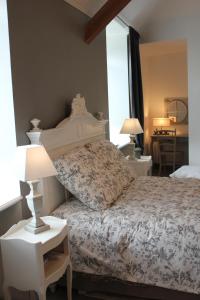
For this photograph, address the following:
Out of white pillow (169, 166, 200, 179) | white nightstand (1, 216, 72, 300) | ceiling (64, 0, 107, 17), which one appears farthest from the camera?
white pillow (169, 166, 200, 179)

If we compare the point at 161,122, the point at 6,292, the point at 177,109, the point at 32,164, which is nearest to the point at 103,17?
the point at 32,164

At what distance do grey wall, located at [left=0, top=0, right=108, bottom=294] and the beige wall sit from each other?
10.6 ft

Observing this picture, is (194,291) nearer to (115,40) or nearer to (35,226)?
(35,226)

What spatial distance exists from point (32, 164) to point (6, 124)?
18.9 inches

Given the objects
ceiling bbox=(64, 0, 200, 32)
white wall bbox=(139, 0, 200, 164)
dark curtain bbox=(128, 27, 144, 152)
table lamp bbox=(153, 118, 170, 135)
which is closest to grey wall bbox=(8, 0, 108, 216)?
ceiling bbox=(64, 0, 200, 32)

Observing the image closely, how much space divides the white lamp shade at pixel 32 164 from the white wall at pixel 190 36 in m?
3.68

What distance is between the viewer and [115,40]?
5.20 meters

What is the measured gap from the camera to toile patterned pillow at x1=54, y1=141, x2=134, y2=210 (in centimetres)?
256

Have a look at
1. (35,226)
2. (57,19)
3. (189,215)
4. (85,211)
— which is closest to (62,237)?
(35,226)

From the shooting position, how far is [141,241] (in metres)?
2.22

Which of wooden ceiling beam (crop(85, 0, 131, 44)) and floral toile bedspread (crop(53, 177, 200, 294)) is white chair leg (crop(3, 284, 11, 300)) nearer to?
floral toile bedspread (crop(53, 177, 200, 294))

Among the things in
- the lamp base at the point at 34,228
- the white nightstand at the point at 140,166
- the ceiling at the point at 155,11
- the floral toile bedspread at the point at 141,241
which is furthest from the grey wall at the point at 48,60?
the ceiling at the point at 155,11

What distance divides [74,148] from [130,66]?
2479mm

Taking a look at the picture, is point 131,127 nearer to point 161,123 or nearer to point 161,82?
point 161,123
